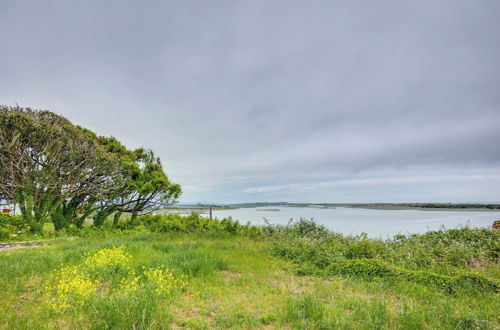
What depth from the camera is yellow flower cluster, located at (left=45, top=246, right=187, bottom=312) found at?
4.51 m

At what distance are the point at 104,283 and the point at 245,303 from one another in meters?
3.39

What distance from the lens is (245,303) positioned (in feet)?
16.0

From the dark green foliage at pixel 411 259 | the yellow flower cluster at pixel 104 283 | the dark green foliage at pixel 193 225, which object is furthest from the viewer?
the dark green foliage at pixel 193 225

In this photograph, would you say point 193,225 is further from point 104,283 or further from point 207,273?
point 104,283

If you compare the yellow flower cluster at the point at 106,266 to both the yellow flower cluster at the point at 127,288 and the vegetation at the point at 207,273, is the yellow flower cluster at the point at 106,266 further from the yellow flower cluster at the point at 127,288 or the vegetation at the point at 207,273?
the yellow flower cluster at the point at 127,288

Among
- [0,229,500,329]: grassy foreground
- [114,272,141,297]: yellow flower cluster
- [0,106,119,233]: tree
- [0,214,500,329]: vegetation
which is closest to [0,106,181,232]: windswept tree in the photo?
[0,106,119,233]: tree

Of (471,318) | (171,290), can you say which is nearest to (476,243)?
(471,318)

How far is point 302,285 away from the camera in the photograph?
19.9 ft

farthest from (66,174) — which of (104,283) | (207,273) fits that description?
(207,273)

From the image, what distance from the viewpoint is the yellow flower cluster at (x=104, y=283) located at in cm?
451

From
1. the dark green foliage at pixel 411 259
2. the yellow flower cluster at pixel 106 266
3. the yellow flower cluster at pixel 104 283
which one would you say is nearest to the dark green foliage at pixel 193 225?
the dark green foliage at pixel 411 259

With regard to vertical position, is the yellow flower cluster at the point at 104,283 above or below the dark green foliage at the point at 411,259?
above

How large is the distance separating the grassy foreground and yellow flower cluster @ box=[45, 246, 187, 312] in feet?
0.55

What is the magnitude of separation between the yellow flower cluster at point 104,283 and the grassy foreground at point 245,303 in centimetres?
17
